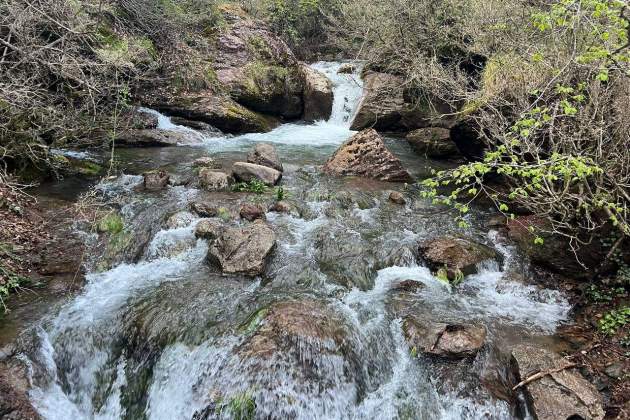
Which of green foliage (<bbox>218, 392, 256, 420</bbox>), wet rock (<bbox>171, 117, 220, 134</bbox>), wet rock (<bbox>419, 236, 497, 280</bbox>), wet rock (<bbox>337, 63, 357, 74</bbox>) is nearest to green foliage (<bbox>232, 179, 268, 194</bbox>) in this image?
wet rock (<bbox>419, 236, 497, 280</bbox>)

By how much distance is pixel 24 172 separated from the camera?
788 cm

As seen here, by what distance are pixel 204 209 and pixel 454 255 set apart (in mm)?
4239

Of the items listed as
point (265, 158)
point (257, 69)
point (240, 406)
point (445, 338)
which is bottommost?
point (240, 406)

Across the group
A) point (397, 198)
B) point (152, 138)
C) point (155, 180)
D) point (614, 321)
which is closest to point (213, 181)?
point (155, 180)

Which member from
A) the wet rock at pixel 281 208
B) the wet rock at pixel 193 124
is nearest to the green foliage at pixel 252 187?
the wet rock at pixel 281 208

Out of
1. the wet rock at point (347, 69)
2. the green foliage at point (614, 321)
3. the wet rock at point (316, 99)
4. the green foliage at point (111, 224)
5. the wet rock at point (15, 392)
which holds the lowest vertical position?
the wet rock at point (15, 392)

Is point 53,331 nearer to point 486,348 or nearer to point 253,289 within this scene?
point 253,289

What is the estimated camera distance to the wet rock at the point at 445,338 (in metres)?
4.80

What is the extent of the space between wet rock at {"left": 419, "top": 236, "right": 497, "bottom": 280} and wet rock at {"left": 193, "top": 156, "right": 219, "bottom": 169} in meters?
5.44

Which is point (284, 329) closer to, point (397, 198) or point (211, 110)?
point (397, 198)

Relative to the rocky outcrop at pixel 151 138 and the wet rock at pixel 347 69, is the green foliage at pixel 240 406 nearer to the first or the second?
the rocky outcrop at pixel 151 138

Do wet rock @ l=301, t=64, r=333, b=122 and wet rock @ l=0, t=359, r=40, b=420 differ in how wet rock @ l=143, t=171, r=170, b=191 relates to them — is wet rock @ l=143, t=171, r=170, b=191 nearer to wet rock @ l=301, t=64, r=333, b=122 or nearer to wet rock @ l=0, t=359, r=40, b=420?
wet rock @ l=0, t=359, r=40, b=420

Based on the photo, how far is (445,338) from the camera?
4926mm

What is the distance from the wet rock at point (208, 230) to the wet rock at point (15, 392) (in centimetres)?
297
